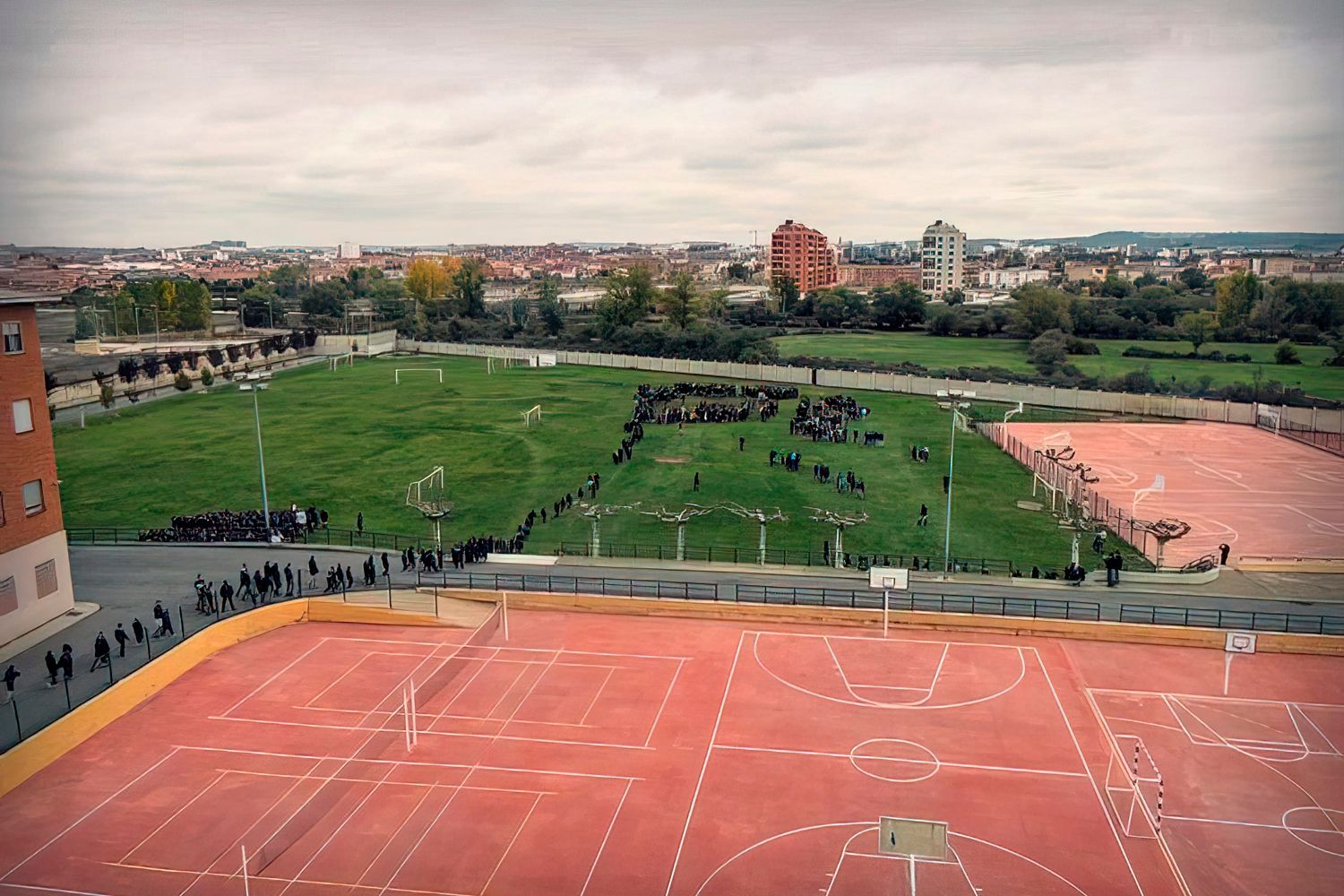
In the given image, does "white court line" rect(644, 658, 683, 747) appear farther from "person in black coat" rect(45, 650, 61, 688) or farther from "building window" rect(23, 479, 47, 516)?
"building window" rect(23, 479, 47, 516)

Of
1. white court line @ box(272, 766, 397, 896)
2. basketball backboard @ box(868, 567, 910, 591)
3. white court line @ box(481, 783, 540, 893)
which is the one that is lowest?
white court line @ box(481, 783, 540, 893)

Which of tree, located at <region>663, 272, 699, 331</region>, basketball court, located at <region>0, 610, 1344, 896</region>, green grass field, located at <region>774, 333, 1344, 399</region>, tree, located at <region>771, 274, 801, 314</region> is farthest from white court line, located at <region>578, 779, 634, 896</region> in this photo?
tree, located at <region>771, 274, 801, 314</region>

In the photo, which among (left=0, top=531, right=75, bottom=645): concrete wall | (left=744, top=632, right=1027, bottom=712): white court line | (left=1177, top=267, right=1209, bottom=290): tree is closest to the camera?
(left=744, top=632, right=1027, bottom=712): white court line

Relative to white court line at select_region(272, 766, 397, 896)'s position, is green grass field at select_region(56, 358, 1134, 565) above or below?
above

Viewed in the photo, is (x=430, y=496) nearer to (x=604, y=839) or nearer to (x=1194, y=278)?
(x=604, y=839)

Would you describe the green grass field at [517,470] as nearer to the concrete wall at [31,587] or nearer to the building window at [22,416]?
the concrete wall at [31,587]

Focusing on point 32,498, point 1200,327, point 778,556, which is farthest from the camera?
point 1200,327

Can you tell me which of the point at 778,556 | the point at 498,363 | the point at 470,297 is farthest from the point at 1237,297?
the point at 470,297
